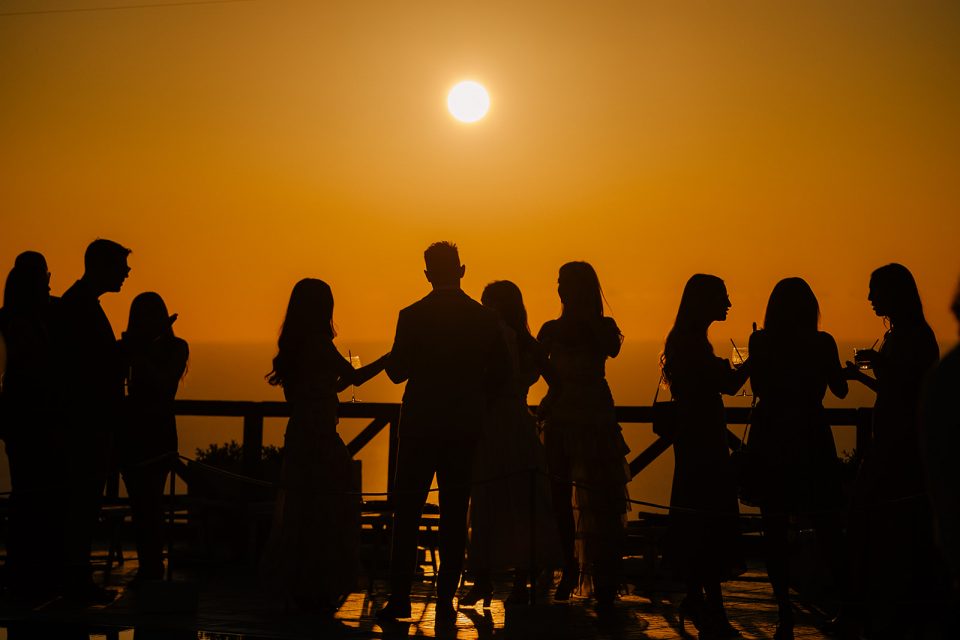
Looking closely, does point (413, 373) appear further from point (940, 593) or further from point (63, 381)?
point (940, 593)

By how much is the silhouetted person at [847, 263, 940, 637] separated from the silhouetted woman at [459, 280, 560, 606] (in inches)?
72.1

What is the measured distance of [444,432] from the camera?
7199 mm

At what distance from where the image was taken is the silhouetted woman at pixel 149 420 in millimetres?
8266

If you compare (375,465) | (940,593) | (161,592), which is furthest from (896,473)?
Answer: (375,465)

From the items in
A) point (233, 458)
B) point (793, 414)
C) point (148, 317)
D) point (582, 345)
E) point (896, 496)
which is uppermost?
point (148, 317)

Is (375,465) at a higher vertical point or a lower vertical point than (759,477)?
higher

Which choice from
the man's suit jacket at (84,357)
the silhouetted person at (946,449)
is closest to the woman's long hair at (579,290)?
the man's suit jacket at (84,357)

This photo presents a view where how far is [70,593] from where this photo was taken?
7746 mm

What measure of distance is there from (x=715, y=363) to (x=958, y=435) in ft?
13.9

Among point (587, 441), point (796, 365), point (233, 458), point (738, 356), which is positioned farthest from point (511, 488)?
point (233, 458)

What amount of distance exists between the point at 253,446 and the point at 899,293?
19.0 ft

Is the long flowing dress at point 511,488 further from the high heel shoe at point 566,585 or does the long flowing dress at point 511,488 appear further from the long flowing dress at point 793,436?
the long flowing dress at point 793,436

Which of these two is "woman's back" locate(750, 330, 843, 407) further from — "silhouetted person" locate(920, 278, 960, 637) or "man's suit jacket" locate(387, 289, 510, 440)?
"silhouetted person" locate(920, 278, 960, 637)

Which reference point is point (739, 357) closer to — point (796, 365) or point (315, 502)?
point (796, 365)
